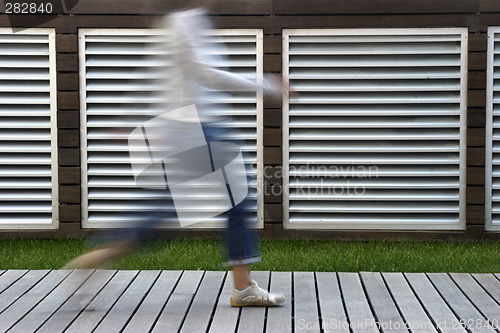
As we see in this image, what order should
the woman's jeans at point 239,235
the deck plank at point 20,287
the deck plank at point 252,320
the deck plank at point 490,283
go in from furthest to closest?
the deck plank at point 490,283
the deck plank at point 20,287
the woman's jeans at point 239,235
the deck plank at point 252,320

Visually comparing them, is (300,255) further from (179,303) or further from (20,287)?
(20,287)

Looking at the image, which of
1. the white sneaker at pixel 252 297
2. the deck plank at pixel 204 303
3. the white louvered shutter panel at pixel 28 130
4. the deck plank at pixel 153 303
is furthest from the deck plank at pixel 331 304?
the white louvered shutter panel at pixel 28 130

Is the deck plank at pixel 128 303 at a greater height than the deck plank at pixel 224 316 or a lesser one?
greater

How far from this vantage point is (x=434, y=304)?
3.98 m

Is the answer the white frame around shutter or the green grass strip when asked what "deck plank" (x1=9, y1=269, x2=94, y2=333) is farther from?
the white frame around shutter

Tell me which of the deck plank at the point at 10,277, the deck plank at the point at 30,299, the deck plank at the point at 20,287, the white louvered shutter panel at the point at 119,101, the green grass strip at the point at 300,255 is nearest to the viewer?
the deck plank at the point at 30,299

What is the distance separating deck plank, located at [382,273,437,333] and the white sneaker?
0.69 metres

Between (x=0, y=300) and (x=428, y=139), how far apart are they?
3.96 m

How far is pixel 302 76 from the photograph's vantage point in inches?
257

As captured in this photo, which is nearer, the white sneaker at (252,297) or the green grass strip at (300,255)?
the white sneaker at (252,297)

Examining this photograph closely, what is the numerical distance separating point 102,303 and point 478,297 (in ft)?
6.85

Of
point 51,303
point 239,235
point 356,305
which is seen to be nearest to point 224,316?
point 239,235

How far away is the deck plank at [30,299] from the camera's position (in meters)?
3.72

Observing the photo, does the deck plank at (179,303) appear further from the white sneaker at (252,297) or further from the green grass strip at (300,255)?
the green grass strip at (300,255)
